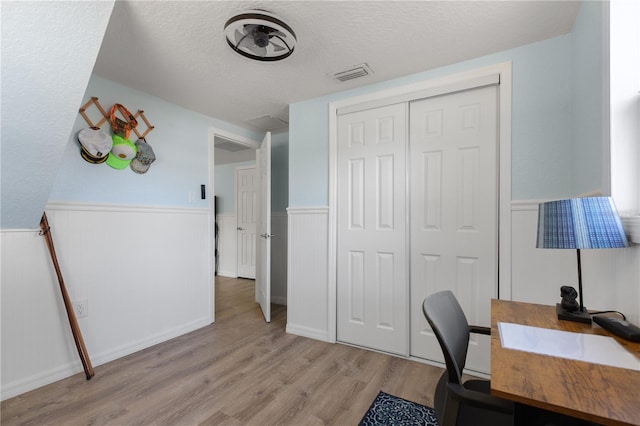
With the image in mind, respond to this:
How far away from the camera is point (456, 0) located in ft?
5.15

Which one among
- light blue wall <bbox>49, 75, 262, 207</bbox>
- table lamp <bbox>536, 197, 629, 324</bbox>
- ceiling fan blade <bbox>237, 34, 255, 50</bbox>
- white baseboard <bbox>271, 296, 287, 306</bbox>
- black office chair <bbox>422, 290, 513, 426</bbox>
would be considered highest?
ceiling fan blade <bbox>237, 34, 255, 50</bbox>

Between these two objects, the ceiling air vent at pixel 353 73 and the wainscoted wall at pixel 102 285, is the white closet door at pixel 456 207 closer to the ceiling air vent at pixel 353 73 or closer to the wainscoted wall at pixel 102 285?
the ceiling air vent at pixel 353 73

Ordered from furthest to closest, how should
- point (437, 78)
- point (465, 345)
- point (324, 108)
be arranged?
point (324, 108) < point (437, 78) < point (465, 345)

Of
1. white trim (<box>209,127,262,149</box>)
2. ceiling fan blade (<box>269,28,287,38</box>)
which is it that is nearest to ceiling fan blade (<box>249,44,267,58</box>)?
ceiling fan blade (<box>269,28,287,38</box>)

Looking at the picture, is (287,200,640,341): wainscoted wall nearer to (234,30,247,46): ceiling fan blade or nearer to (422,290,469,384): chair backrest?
(422,290,469,384): chair backrest

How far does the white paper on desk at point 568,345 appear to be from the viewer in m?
0.79

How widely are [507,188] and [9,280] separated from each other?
3357 mm

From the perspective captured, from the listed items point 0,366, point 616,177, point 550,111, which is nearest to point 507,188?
point 550,111

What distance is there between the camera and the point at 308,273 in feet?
9.41

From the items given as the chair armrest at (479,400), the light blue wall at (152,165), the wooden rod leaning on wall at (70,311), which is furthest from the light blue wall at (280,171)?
the chair armrest at (479,400)

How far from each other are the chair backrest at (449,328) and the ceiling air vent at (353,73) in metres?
1.77

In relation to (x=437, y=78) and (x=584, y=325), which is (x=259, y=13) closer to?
(x=437, y=78)

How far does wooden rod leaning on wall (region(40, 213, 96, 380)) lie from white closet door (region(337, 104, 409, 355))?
1.92 m

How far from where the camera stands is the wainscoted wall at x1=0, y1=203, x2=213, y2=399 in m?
1.92
